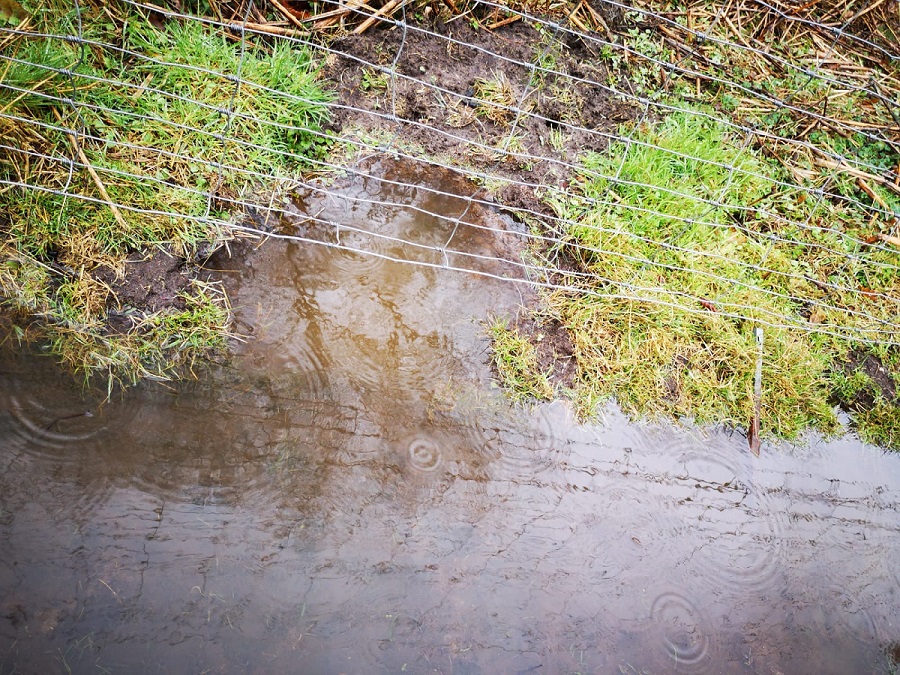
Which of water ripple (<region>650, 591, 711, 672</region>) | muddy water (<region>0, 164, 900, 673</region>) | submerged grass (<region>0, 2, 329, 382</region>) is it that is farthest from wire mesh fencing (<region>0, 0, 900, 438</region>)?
water ripple (<region>650, 591, 711, 672</region>)

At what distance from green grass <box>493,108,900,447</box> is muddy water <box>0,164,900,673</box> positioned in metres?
0.20

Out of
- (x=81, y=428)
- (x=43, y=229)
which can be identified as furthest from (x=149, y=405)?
(x=43, y=229)

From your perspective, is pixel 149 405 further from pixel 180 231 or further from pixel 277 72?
pixel 277 72

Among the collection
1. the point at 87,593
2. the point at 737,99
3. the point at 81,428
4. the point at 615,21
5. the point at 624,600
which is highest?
the point at 615,21

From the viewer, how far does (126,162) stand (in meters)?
2.37

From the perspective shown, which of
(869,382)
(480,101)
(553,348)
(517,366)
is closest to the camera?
(517,366)

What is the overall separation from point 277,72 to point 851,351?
315cm

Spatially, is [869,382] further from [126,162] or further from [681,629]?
[126,162]

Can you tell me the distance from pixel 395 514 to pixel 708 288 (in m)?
1.88

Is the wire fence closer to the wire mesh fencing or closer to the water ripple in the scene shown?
the wire mesh fencing

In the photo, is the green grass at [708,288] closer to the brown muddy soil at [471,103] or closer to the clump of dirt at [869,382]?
the clump of dirt at [869,382]

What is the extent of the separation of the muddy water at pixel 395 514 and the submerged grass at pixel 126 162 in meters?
0.18

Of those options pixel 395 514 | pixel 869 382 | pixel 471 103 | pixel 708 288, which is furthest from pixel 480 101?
pixel 869 382

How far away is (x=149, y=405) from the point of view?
207 cm
